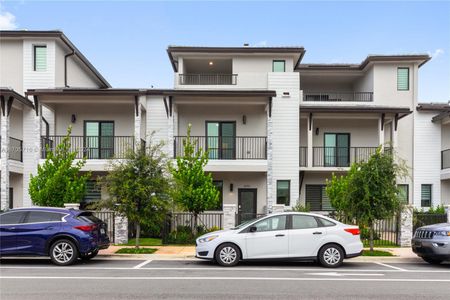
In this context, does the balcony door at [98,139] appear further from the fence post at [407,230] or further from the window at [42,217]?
the fence post at [407,230]

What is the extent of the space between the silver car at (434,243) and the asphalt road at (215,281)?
431mm

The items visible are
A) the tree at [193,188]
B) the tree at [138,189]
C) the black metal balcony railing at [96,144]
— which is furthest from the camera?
the black metal balcony railing at [96,144]

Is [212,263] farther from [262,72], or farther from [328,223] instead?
[262,72]

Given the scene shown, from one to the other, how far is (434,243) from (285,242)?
14.7 feet

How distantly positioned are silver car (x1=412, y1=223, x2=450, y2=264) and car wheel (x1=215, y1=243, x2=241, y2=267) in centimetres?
566

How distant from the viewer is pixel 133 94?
19.9 meters

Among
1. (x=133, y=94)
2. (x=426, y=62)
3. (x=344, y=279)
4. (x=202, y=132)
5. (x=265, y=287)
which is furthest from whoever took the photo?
(x=426, y=62)

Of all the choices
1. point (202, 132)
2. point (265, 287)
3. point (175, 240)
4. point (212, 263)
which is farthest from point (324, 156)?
point (265, 287)

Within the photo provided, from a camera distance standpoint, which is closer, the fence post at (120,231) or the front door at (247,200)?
the fence post at (120,231)

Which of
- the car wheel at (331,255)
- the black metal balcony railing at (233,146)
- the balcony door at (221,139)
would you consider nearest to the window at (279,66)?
the balcony door at (221,139)

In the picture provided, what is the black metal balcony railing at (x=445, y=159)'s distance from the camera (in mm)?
23578

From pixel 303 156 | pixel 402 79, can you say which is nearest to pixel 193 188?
pixel 303 156

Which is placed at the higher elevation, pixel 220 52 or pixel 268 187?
pixel 220 52

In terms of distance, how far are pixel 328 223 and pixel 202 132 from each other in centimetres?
1213
